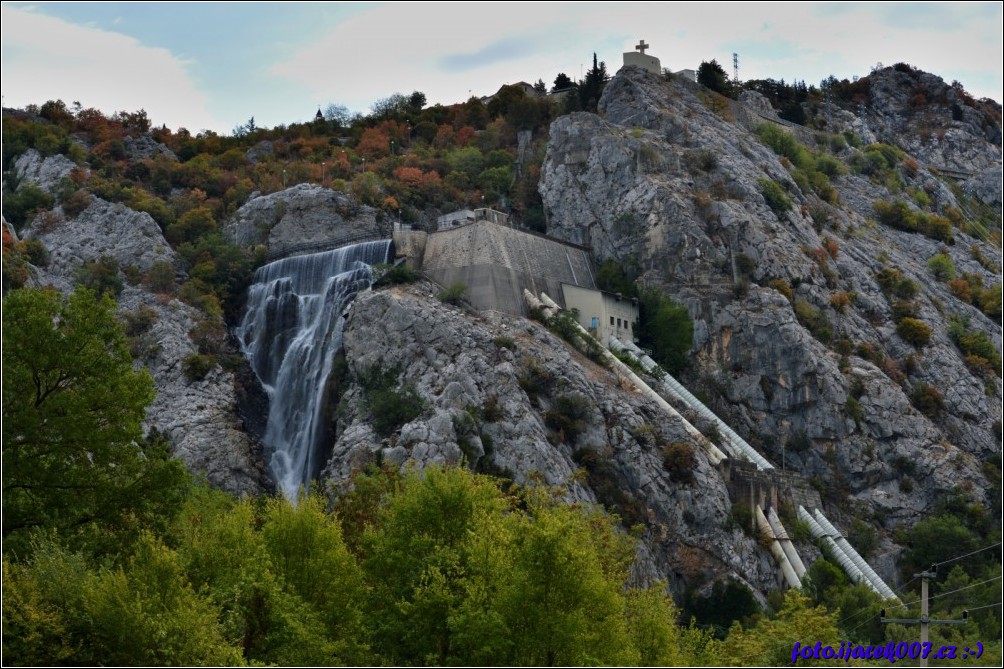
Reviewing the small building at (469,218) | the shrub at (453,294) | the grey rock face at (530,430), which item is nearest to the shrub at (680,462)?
the grey rock face at (530,430)

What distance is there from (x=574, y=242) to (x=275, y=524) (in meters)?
56.9

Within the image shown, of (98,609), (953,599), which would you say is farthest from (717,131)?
(98,609)

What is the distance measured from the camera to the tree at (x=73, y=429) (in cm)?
5025

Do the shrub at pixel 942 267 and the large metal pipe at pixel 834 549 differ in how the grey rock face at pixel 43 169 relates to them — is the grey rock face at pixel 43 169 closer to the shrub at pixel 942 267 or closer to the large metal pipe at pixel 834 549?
the large metal pipe at pixel 834 549

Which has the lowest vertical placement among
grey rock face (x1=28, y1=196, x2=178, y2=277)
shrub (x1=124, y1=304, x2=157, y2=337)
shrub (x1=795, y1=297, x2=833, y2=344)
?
shrub (x1=795, y1=297, x2=833, y2=344)

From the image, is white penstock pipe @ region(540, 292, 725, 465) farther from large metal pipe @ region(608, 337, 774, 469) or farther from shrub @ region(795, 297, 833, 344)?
shrub @ region(795, 297, 833, 344)

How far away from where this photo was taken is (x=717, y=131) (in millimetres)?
118875

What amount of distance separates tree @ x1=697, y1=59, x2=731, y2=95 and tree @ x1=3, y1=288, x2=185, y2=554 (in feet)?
286

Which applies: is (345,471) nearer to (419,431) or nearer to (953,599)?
(419,431)

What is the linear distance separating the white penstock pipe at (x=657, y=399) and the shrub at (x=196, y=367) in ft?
78.6

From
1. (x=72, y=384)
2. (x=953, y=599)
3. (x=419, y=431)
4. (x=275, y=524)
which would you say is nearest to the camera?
(x=72, y=384)

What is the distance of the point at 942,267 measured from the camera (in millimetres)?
120812

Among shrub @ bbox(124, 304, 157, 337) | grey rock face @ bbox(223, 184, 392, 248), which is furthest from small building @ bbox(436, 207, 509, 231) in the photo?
shrub @ bbox(124, 304, 157, 337)

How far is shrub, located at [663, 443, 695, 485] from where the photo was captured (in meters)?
85.2
